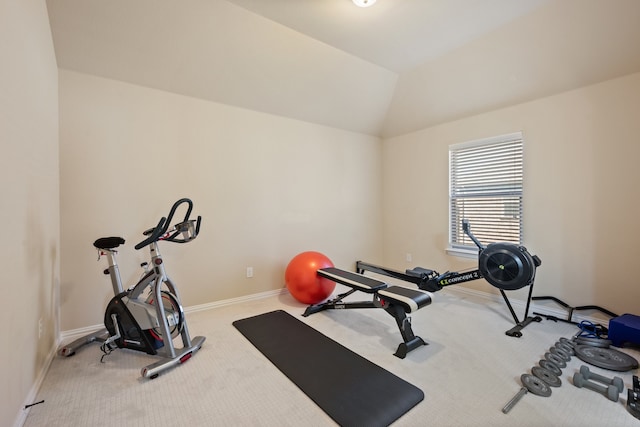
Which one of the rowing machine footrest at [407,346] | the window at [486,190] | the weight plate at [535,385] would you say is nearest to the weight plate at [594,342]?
the weight plate at [535,385]

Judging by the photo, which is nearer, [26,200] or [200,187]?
[26,200]

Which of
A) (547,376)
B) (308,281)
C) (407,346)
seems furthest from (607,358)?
(308,281)

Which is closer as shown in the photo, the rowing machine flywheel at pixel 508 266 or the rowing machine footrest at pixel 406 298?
the rowing machine footrest at pixel 406 298

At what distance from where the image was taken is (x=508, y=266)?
2654 mm

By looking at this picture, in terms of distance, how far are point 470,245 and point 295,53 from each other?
3.29 meters

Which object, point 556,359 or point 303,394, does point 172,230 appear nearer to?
point 303,394

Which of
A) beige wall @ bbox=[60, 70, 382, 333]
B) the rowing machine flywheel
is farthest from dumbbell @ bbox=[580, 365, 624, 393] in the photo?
beige wall @ bbox=[60, 70, 382, 333]

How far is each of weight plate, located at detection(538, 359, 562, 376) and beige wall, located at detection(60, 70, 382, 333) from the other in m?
2.78

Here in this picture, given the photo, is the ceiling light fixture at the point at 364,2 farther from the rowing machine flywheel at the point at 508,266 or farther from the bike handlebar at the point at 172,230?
the rowing machine flywheel at the point at 508,266

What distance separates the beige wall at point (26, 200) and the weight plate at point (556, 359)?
3.30 metres

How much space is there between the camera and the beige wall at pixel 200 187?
264cm

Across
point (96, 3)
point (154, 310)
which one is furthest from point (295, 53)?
point (154, 310)

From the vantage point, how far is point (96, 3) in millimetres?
2256

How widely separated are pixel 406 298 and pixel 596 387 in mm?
A: 1222
